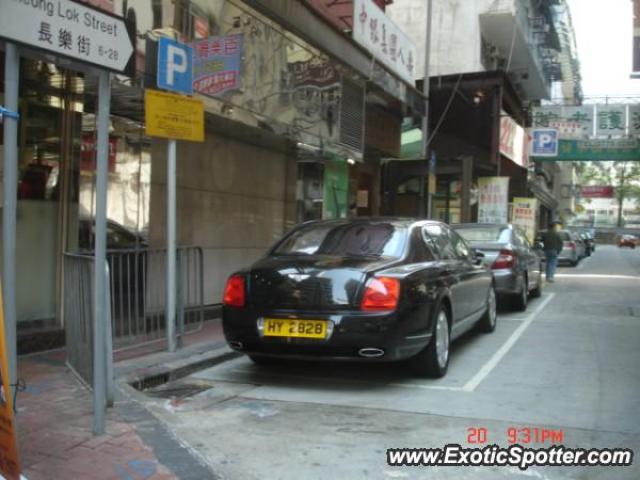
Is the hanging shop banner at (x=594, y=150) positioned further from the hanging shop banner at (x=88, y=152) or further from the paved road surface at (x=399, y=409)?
the hanging shop banner at (x=88, y=152)

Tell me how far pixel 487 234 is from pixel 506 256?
0.78 metres

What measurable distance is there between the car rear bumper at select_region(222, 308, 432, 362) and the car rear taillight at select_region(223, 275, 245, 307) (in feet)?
0.32

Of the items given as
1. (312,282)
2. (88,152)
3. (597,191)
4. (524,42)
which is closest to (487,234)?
(312,282)

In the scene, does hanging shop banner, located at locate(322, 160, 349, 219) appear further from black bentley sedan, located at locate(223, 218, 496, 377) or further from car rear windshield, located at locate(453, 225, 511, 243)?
black bentley sedan, located at locate(223, 218, 496, 377)

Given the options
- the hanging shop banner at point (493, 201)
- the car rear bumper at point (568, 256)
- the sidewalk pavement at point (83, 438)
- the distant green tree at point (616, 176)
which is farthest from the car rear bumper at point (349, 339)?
the distant green tree at point (616, 176)

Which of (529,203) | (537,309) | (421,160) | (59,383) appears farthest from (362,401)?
(529,203)

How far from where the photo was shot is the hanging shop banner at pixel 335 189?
540 inches

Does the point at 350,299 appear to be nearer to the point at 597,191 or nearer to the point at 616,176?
the point at 597,191

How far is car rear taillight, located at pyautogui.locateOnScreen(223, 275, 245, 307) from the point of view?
6.00m

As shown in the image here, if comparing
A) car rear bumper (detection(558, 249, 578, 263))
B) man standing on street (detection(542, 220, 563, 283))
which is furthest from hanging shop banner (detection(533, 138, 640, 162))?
man standing on street (detection(542, 220, 563, 283))

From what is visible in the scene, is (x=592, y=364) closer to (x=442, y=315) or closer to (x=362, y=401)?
(x=442, y=315)

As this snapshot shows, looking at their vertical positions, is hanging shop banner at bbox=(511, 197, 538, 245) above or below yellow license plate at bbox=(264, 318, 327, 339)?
above

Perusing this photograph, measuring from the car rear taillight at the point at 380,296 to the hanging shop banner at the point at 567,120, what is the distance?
24.1m

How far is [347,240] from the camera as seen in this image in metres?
6.50
